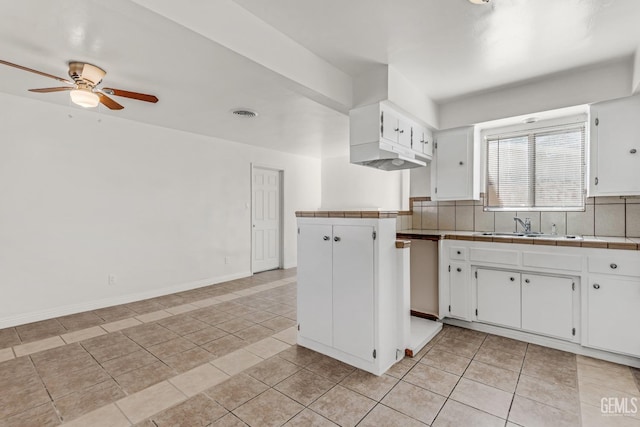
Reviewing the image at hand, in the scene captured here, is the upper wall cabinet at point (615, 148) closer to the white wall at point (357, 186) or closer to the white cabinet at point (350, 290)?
the white cabinet at point (350, 290)

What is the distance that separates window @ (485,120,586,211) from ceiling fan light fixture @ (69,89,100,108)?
13.6 feet

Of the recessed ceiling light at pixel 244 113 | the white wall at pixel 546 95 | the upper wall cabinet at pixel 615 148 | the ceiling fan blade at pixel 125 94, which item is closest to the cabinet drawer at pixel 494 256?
the upper wall cabinet at pixel 615 148

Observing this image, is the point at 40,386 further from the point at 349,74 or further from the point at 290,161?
the point at 290,161

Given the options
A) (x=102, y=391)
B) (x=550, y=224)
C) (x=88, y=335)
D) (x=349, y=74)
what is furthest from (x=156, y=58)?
(x=550, y=224)

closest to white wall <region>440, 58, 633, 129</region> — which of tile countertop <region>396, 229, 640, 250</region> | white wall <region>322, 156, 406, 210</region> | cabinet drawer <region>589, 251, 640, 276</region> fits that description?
tile countertop <region>396, 229, 640, 250</region>

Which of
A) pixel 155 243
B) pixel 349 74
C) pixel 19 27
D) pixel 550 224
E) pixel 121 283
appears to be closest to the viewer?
pixel 19 27

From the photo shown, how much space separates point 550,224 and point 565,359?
1.40 meters

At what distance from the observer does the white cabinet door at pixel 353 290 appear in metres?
2.28

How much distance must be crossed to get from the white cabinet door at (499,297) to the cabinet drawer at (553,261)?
173 millimetres

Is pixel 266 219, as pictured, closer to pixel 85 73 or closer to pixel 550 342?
pixel 85 73

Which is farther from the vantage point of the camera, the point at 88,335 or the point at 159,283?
the point at 159,283

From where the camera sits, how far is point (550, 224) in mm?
3264

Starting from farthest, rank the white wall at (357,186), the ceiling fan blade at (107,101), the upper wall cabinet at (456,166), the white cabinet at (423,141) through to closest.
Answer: the white wall at (357,186)
the upper wall cabinet at (456,166)
the white cabinet at (423,141)
the ceiling fan blade at (107,101)

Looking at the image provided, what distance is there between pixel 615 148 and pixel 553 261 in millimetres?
1167
